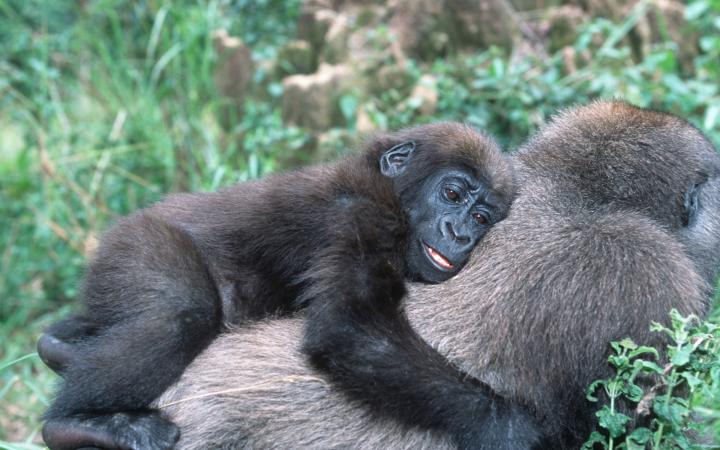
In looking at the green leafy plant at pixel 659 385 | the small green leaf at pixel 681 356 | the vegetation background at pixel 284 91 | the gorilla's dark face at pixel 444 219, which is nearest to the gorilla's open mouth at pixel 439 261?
the gorilla's dark face at pixel 444 219

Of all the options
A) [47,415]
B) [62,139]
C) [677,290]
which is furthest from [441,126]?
[62,139]

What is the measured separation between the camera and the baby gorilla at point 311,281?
3246 mm

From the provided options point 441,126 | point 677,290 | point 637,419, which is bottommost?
point 637,419

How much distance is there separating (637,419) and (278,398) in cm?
130

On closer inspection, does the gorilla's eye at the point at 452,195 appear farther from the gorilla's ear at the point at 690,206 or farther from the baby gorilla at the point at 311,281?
the gorilla's ear at the point at 690,206

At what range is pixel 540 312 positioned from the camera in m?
3.32

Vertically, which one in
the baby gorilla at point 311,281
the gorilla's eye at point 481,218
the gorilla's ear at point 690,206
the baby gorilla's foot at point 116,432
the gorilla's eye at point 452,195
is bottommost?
the baby gorilla's foot at point 116,432

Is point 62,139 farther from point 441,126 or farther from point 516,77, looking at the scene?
point 441,126

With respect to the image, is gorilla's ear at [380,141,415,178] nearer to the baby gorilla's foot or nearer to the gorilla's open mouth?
the gorilla's open mouth

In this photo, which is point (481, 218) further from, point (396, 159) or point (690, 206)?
point (690, 206)

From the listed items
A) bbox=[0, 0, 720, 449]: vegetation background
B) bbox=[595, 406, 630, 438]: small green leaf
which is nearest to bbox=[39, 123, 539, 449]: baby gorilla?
bbox=[595, 406, 630, 438]: small green leaf

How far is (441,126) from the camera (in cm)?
409

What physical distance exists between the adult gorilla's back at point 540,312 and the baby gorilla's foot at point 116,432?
79mm

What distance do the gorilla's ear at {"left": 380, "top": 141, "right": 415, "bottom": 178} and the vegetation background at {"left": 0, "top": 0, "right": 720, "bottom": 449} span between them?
2279 mm
